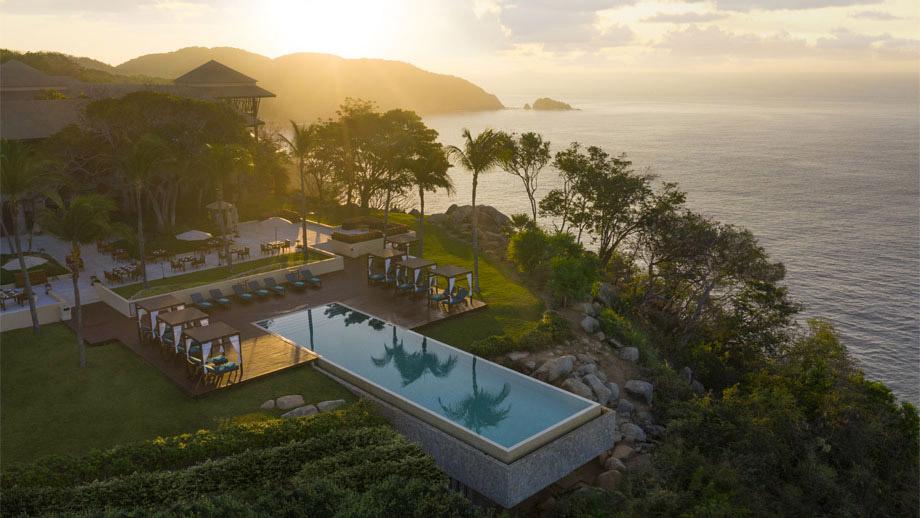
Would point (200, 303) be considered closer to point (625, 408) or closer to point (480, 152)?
point (480, 152)

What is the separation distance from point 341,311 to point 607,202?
20.0 metres

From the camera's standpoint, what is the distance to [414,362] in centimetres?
2088

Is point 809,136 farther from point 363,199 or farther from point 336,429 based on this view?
point 336,429

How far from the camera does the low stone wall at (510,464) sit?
50.1 ft

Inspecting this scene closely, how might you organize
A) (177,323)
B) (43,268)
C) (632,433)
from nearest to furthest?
(632,433) → (177,323) → (43,268)

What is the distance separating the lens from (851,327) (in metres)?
42.3

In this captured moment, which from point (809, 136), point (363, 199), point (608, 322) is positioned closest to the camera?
point (608, 322)

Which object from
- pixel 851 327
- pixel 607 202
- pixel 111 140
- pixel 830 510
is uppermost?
pixel 111 140

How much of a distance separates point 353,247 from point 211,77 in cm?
3019

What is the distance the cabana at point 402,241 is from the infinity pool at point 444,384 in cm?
973

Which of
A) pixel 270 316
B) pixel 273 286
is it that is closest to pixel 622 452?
pixel 270 316

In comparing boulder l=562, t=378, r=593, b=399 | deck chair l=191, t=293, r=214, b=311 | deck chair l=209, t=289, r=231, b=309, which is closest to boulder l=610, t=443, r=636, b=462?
boulder l=562, t=378, r=593, b=399

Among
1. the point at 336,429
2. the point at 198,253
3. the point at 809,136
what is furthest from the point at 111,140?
the point at 809,136

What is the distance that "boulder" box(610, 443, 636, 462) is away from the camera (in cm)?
1844
